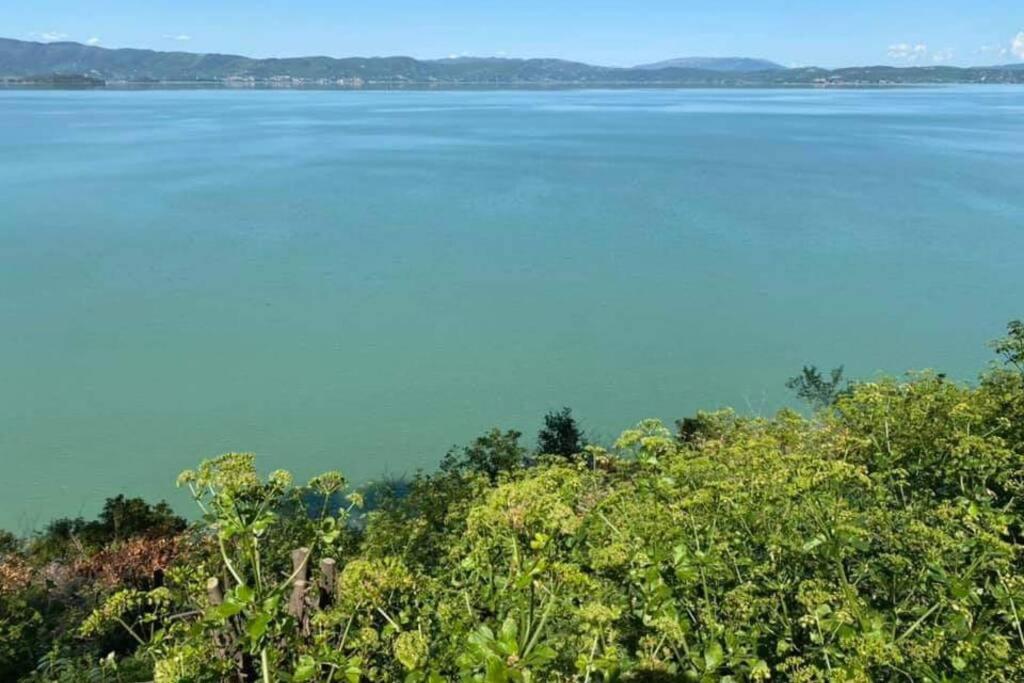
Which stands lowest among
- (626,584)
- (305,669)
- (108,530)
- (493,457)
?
(108,530)

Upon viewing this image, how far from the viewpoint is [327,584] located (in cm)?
164

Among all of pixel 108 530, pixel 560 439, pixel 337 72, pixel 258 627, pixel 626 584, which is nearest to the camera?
pixel 258 627

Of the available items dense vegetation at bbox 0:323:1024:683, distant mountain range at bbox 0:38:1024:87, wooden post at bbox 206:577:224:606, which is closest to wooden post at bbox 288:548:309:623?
dense vegetation at bbox 0:323:1024:683

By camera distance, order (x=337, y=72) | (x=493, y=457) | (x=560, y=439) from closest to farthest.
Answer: (x=493, y=457)
(x=560, y=439)
(x=337, y=72)

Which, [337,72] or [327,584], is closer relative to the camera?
[327,584]

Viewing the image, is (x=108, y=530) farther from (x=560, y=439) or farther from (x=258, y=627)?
(x=258, y=627)

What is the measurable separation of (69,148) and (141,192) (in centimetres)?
1184

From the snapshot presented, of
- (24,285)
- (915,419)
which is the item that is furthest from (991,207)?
(24,285)

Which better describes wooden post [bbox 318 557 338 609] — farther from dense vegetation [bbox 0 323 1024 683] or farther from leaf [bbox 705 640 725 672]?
leaf [bbox 705 640 725 672]

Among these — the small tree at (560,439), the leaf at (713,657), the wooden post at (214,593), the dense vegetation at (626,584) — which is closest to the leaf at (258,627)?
the dense vegetation at (626,584)

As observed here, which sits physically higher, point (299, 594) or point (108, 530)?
point (299, 594)

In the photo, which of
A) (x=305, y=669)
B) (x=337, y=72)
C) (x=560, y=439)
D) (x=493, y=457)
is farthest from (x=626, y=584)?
(x=337, y=72)

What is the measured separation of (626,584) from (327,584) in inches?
26.3

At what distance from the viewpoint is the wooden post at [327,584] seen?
1634 millimetres
